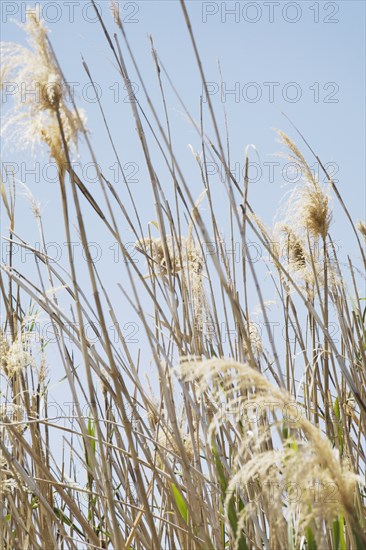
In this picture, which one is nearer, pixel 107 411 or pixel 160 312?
pixel 160 312

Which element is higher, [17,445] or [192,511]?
[17,445]

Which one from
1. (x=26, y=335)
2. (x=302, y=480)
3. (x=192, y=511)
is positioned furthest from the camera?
(x=26, y=335)

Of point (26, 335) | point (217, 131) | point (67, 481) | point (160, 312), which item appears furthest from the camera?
point (67, 481)

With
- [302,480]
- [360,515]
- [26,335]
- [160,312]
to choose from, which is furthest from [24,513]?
[302,480]

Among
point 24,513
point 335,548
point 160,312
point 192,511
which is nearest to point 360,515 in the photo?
point 335,548

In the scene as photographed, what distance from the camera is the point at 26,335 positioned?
1905 mm

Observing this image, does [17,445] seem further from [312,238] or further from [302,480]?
[302,480]

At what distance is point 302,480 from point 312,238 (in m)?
1.17

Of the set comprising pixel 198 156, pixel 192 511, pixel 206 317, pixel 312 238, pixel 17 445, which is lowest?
pixel 192 511

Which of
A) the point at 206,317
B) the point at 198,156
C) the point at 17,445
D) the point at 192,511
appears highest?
the point at 198,156

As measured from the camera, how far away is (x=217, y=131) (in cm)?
150

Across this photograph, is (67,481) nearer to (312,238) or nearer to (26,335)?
(26,335)

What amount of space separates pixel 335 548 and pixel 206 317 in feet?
2.00

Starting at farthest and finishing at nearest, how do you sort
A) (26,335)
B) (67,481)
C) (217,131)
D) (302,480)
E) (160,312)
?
(67,481)
(26,335)
(160,312)
(217,131)
(302,480)
